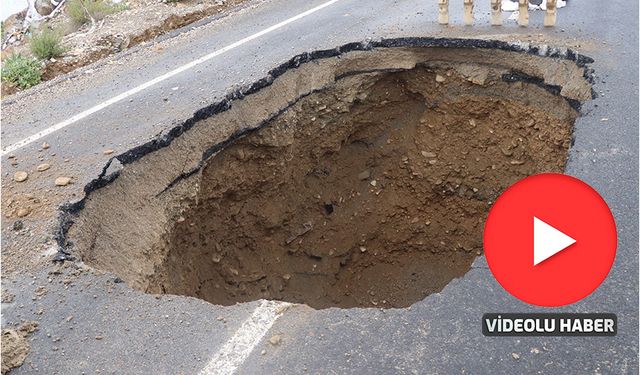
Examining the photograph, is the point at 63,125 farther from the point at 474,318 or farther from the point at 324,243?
the point at 474,318

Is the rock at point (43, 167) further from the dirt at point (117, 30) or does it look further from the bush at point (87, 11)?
the bush at point (87, 11)

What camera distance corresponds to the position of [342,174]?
28.3 feet

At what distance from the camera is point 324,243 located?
8.58m

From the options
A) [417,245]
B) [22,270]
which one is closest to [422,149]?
[417,245]

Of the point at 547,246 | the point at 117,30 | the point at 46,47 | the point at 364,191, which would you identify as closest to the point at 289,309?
the point at 547,246

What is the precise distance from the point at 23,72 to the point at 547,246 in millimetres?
8595

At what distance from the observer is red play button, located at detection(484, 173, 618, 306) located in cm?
388

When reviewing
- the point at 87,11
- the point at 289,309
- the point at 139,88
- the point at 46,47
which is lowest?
the point at 289,309

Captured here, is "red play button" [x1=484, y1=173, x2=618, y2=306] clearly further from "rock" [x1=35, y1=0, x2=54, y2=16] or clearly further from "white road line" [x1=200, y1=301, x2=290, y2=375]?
"rock" [x1=35, y1=0, x2=54, y2=16]

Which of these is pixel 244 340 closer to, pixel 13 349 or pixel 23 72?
pixel 13 349

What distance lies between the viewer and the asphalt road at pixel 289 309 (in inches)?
142

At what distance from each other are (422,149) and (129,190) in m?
4.36

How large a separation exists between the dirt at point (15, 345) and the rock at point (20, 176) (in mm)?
2230

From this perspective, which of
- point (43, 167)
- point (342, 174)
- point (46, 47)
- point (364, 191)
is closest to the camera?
point (43, 167)
